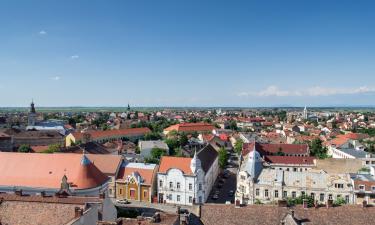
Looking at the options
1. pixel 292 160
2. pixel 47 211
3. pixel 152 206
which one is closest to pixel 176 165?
pixel 152 206

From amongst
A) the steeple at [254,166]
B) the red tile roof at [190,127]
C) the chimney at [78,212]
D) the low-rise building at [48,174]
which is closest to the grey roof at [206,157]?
the steeple at [254,166]

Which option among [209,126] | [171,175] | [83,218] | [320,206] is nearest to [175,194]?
[171,175]

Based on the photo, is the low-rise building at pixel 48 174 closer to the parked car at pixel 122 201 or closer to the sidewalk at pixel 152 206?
the sidewalk at pixel 152 206

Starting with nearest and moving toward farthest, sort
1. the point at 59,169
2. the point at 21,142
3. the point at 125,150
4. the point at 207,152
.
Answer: the point at 59,169, the point at 207,152, the point at 125,150, the point at 21,142

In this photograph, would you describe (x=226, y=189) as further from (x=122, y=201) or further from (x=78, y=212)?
(x=78, y=212)

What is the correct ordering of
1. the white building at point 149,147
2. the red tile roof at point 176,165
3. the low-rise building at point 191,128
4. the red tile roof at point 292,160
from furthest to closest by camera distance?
the low-rise building at point 191,128 < the white building at point 149,147 < the red tile roof at point 292,160 < the red tile roof at point 176,165

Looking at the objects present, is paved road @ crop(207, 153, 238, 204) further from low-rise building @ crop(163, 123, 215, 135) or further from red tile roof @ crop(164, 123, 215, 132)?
red tile roof @ crop(164, 123, 215, 132)

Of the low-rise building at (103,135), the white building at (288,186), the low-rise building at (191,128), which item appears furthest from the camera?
the low-rise building at (191,128)

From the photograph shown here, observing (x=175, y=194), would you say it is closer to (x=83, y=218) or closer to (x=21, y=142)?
(x=83, y=218)
